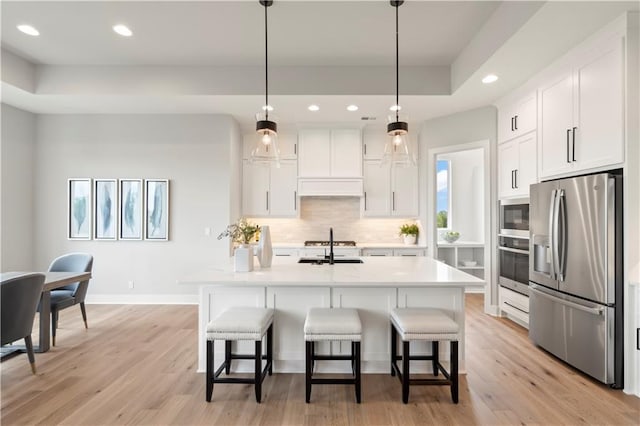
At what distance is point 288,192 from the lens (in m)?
5.54

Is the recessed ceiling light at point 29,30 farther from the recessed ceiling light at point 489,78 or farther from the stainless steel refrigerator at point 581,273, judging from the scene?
the stainless steel refrigerator at point 581,273

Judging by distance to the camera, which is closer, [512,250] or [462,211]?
[512,250]

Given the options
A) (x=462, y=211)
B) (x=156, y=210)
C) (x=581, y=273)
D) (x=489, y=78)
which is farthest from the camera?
(x=462, y=211)

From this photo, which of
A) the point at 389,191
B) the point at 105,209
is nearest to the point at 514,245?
the point at 389,191

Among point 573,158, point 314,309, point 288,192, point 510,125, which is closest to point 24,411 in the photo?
point 314,309

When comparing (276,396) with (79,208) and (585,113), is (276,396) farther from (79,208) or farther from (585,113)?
(79,208)

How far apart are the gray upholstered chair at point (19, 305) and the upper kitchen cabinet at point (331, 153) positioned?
3.67 meters

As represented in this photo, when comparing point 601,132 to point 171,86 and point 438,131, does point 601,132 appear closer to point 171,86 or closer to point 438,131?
point 438,131

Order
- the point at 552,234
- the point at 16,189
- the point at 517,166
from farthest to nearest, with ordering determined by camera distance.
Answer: the point at 16,189
the point at 517,166
the point at 552,234

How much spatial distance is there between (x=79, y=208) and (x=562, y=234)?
6130 mm

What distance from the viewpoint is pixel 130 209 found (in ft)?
16.2

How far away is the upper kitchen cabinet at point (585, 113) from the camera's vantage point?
2.52 m

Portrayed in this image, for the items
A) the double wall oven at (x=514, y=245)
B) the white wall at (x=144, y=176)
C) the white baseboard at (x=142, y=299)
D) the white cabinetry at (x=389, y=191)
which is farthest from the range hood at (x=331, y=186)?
the white baseboard at (x=142, y=299)

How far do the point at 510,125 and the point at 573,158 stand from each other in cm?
125
